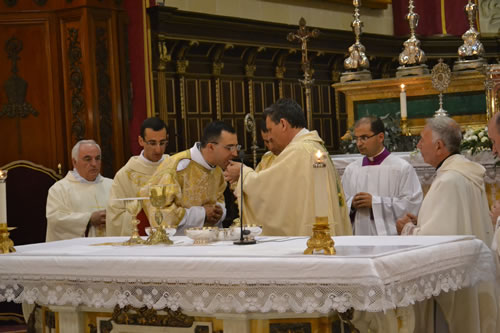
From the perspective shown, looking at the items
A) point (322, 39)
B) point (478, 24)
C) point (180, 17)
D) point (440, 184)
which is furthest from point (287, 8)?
point (440, 184)

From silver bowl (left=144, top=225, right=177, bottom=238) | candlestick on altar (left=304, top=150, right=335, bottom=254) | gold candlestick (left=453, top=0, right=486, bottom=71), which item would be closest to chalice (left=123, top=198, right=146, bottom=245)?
silver bowl (left=144, top=225, right=177, bottom=238)

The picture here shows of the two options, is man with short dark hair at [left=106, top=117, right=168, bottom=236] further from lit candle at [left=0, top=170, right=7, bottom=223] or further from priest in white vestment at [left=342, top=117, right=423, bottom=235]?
lit candle at [left=0, top=170, right=7, bottom=223]

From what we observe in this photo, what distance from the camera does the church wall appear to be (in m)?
12.1

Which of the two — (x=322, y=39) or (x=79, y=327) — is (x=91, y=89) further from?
(x=79, y=327)

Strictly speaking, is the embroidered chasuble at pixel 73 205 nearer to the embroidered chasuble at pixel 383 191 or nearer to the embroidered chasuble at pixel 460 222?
the embroidered chasuble at pixel 383 191

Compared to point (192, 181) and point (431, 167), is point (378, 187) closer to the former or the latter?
point (431, 167)

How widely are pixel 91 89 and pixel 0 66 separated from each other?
1097 millimetres

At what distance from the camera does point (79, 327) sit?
483 centimetres

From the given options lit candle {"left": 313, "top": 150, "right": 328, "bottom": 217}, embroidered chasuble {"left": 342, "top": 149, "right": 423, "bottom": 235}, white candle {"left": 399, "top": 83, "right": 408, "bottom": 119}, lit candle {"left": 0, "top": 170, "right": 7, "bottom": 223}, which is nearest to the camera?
lit candle {"left": 313, "top": 150, "right": 328, "bottom": 217}

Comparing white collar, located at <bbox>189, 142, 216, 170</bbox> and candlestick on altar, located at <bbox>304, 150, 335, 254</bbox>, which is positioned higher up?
white collar, located at <bbox>189, 142, 216, 170</bbox>

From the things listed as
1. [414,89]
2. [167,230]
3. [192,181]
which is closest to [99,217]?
[192,181]

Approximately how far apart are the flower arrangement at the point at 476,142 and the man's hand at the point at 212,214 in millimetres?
2382

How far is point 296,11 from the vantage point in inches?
536

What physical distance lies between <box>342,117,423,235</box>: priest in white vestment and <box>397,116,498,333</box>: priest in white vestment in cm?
82
